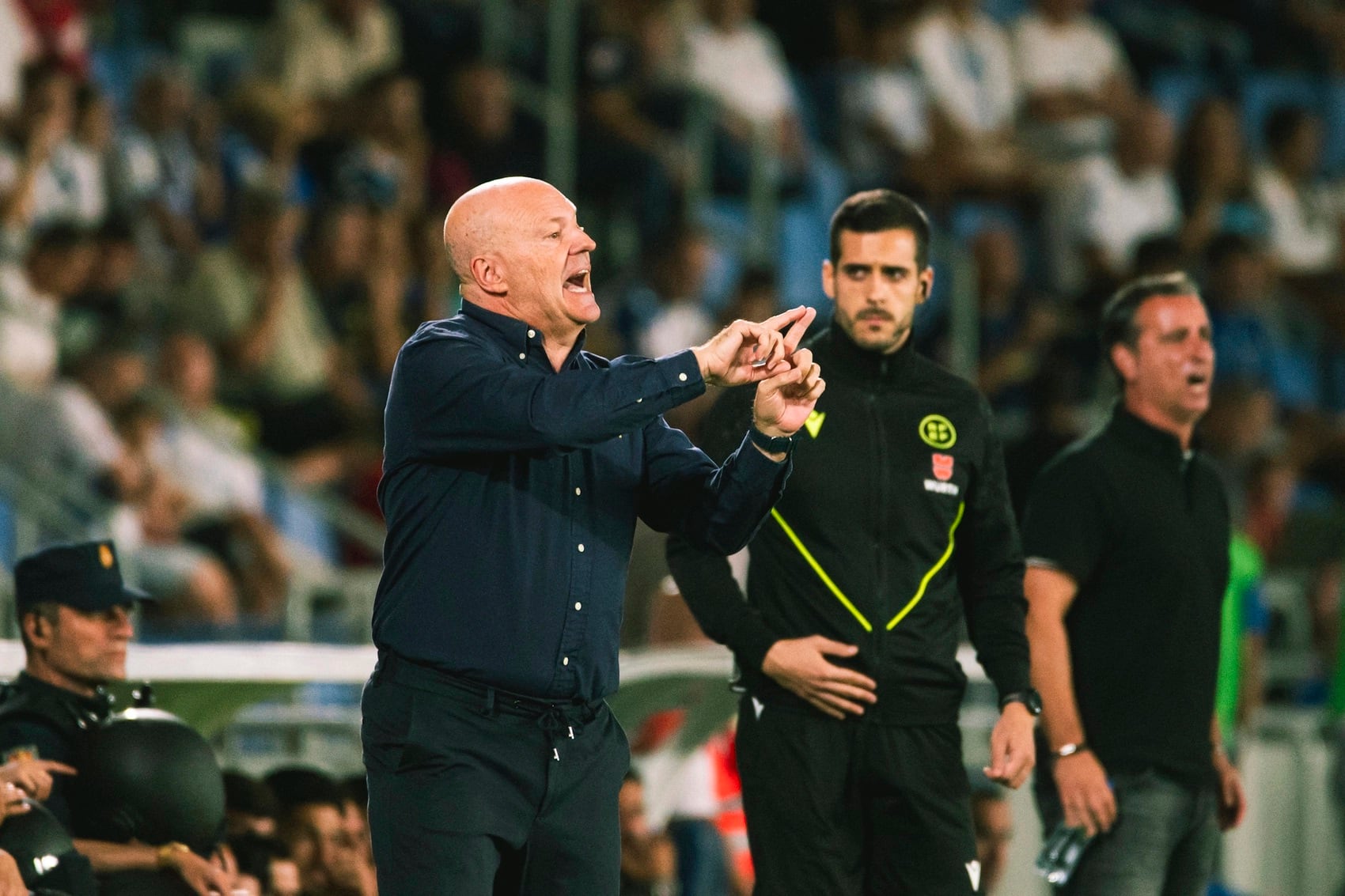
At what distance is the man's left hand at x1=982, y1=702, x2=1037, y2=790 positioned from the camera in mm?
4676

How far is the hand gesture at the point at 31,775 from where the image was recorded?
16.4 ft

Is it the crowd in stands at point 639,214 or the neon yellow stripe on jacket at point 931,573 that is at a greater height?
the crowd in stands at point 639,214

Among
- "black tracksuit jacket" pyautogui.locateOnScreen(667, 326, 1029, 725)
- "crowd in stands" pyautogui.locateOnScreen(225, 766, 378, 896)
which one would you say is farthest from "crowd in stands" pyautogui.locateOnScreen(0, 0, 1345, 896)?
"black tracksuit jacket" pyautogui.locateOnScreen(667, 326, 1029, 725)

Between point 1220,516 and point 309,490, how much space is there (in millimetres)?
5038

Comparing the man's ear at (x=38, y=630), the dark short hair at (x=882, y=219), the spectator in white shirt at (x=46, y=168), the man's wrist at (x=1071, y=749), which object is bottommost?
the man's wrist at (x=1071, y=749)

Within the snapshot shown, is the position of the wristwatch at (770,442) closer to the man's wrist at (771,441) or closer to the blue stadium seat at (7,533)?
the man's wrist at (771,441)

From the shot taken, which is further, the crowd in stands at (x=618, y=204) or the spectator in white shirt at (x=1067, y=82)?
the spectator in white shirt at (x=1067, y=82)

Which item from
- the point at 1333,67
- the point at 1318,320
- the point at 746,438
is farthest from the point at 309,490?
the point at 1333,67

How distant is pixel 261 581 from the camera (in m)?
9.01

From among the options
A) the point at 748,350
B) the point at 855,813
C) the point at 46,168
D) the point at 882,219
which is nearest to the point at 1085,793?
the point at 855,813

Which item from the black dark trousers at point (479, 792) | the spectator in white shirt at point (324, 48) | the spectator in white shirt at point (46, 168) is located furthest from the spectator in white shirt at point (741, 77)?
the black dark trousers at point (479, 792)

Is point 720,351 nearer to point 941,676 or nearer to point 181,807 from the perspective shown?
point 941,676

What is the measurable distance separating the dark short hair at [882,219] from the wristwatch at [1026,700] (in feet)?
3.44

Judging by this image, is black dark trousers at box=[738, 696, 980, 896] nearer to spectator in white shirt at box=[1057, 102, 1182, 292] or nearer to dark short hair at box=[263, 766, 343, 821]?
dark short hair at box=[263, 766, 343, 821]
